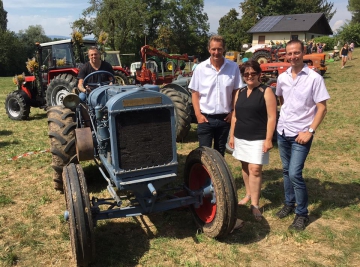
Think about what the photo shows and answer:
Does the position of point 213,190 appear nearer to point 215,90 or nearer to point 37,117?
point 215,90

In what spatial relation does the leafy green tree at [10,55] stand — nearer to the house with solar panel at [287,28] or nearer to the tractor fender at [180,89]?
the house with solar panel at [287,28]

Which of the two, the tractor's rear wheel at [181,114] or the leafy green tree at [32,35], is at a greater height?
the leafy green tree at [32,35]

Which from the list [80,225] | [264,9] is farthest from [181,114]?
[264,9]

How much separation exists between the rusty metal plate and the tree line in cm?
2366

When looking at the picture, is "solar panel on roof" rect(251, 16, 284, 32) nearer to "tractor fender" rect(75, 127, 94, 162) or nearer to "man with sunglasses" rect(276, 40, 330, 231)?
"man with sunglasses" rect(276, 40, 330, 231)

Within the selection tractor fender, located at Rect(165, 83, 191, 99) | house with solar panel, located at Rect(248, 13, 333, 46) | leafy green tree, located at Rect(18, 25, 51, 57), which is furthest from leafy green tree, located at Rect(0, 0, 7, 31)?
tractor fender, located at Rect(165, 83, 191, 99)

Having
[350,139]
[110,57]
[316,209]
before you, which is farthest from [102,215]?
[110,57]

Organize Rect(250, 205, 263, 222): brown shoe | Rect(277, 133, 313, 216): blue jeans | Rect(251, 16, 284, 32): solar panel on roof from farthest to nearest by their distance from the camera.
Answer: Rect(251, 16, 284, 32): solar panel on roof → Rect(250, 205, 263, 222): brown shoe → Rect(277, 133, 313, 216): blue jeans

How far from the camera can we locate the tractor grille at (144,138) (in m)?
3.07

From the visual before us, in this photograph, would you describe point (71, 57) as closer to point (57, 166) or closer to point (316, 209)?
point (57, 166)

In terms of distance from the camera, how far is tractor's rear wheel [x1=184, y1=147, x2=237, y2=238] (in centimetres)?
300

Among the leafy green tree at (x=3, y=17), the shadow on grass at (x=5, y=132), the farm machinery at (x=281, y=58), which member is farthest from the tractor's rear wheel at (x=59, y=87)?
the leafy green tree at (x=3, y=17)

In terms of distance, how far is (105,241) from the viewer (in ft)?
10.8

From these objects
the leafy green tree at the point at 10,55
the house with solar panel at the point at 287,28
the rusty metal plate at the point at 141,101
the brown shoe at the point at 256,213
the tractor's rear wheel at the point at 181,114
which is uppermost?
the house with solar panel at the point at 287,28
